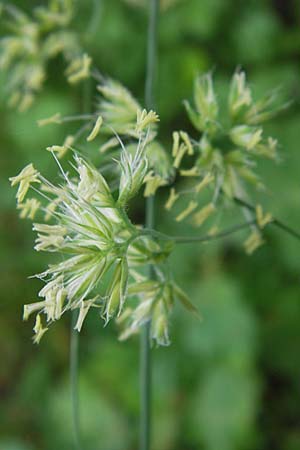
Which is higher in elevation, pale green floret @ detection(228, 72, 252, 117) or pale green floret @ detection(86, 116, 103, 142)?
pale green floret @ detection(228, 72, 252, 117)

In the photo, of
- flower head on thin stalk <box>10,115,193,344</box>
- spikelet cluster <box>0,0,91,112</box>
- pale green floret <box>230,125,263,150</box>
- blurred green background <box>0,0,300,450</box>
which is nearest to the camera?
flower head on thin stalk <box>10,115,193,344</box>

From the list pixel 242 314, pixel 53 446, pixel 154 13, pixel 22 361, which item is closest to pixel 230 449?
pixel 242 314


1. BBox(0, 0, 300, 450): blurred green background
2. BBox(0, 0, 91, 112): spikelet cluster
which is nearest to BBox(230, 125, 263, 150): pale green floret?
BBox(0, 0, 91, 112): spikelet cluster

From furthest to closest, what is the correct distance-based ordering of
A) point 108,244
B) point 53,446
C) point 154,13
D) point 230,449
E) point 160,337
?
point 53,446, point 230,449, point 154,13, point 160,337, point 108,244

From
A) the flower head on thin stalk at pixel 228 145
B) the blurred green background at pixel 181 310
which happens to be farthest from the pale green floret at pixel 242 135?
the blurred green background at pixel 181 310

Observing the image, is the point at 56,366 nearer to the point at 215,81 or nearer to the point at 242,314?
the point at 242,314

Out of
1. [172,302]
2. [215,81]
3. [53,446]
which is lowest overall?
[53,446]

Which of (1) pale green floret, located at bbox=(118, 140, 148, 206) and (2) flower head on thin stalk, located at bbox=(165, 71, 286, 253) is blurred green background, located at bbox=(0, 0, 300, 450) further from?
(1) pale green floret, located at bbox=(118, 140, 148, 206)

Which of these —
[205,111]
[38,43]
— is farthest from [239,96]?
[38,43]
